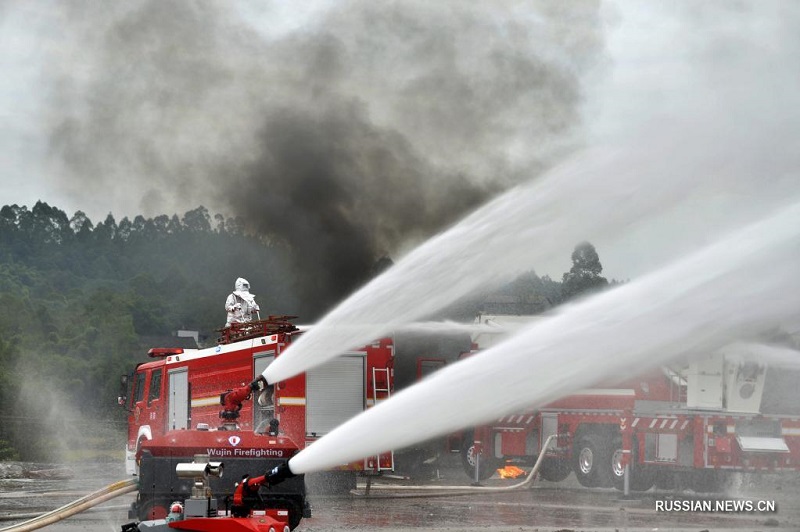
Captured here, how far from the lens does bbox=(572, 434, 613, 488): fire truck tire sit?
23200 mm

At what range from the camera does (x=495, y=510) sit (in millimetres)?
19422

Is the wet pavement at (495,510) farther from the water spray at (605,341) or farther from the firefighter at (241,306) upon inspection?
the water spray at (605,341)

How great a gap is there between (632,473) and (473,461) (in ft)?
14.1

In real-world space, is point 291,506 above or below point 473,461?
below

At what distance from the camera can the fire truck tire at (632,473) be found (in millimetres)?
22125

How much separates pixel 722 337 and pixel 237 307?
586 inches

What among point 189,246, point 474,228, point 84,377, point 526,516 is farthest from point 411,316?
point 189,246

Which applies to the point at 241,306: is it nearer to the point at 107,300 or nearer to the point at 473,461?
the point at 473,461

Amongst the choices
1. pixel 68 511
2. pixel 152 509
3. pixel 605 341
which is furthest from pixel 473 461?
pixel 605 341

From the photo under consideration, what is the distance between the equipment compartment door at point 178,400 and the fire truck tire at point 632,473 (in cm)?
909

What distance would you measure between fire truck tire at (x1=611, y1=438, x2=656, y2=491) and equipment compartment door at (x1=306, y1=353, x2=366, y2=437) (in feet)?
18.0

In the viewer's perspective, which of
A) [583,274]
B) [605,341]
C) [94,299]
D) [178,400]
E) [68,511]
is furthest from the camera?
[94,299]

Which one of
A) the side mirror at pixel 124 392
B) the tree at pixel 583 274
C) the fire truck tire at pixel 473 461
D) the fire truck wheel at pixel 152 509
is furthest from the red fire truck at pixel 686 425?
the tree at pixel 583 274

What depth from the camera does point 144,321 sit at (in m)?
85.6
